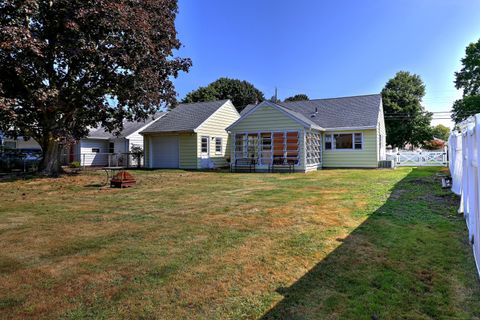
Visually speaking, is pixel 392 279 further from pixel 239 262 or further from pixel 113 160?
pixel 113 160

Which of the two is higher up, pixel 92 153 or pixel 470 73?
pixel 470 73

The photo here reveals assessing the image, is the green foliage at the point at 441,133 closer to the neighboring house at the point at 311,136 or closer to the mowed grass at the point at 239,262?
the neighboring house at the point at 311,136

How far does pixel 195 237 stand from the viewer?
16.3ft

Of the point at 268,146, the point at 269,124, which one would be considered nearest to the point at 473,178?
the point at 269,124

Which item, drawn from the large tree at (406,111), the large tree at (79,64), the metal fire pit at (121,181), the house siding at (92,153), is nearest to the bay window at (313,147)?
the large tree at (79,64)

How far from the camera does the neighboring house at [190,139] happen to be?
2180cm

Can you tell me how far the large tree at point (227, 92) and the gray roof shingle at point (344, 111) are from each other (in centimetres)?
2047

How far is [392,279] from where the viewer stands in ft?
11.2

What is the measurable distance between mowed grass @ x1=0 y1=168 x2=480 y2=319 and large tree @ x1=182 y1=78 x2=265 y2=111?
37.9 metres

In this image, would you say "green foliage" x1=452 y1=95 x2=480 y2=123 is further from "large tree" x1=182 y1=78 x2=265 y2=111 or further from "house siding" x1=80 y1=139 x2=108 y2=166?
"house siding" x1=80 y1=139 x2=108 y2=166

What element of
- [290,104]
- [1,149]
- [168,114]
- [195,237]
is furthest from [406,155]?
[1,149]

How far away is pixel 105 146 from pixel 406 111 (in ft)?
108

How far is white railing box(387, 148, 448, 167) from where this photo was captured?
2214 centimetres

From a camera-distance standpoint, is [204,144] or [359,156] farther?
[204,144]
